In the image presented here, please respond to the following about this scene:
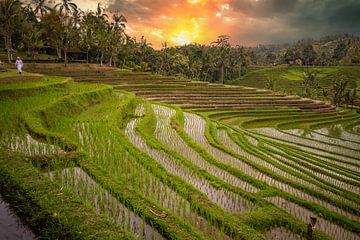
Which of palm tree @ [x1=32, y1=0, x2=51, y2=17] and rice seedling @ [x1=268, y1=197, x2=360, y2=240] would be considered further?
palm tree @ [x1=32, y1=0, x2=51, y2=17]

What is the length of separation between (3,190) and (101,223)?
2035mm

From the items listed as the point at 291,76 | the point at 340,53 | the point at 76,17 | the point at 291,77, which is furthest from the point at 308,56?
the point at 76,17

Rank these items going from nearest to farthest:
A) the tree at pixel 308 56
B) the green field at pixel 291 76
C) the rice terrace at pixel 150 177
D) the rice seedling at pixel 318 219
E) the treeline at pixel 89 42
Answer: the rice terrace at pixel 150 177, the rice seedling at pixel 318 219, the treeline at pixel 89 42, the green field at pixel 291 76, the tree at pixel 308 56

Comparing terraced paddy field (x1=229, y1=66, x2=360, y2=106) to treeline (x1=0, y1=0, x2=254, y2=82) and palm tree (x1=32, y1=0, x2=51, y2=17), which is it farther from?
palm tree (x1=32, y1=0, x2=51, y2=17)

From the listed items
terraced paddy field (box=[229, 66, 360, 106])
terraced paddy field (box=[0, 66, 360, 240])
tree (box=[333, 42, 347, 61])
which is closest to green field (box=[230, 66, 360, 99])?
terraced paddy field (box=[229, 66, 360, 106])

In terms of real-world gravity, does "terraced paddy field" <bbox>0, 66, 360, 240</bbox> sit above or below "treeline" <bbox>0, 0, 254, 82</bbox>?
below

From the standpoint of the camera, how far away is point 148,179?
6102mm

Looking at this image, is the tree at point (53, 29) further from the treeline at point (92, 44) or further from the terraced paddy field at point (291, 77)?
the terraced paddy field at point (291, 77)

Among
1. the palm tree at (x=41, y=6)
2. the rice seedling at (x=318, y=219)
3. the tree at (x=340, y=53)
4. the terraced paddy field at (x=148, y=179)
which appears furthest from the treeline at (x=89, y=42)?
the tree at (x=340, y=53)

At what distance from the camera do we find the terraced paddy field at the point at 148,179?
13.7 feet

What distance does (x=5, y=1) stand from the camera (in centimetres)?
2406

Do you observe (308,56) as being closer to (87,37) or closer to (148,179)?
(87,37)

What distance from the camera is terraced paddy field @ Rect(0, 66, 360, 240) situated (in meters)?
4.16

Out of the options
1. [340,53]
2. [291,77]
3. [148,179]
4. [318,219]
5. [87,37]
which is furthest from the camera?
[340,53]
